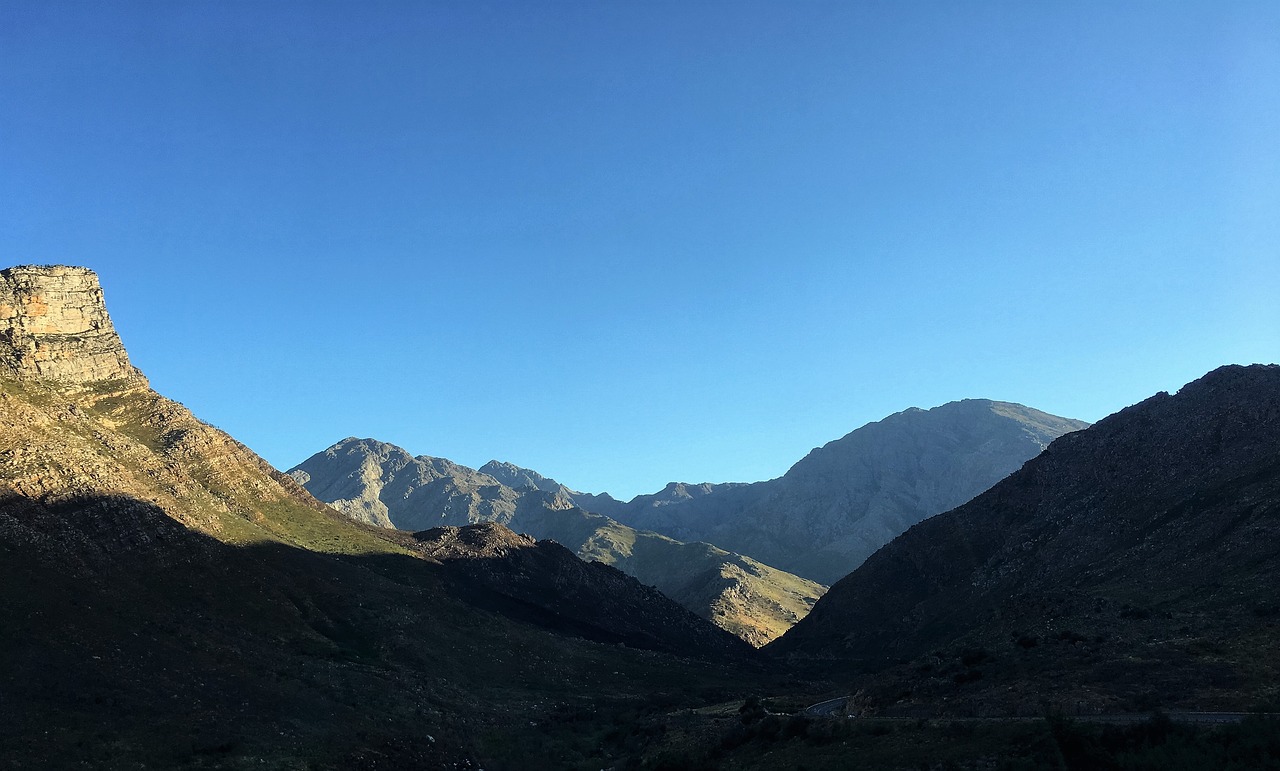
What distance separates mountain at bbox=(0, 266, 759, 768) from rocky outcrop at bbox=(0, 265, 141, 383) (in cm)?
31

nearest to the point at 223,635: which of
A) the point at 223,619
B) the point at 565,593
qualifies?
the point at 223,619

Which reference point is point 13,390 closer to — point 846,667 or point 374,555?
point 374,555

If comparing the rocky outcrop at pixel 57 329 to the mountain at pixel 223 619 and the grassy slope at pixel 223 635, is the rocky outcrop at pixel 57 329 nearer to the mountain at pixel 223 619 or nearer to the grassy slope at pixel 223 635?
the mountain at pixel 223 619

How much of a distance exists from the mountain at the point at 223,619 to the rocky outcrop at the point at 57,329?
31 centimetres

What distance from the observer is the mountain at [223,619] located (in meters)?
40.7

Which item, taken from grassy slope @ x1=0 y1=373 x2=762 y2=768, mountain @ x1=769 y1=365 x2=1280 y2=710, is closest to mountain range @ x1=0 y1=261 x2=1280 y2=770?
grassy slope @ x1=0 y1=373 x2=762 y2=768

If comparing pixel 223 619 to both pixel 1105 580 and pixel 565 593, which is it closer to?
pixel 565 593

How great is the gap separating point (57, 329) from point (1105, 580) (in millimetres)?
135653

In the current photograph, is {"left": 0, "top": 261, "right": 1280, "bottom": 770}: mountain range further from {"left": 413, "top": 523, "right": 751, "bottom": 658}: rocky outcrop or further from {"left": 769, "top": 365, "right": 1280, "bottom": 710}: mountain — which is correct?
{"left": 413, "top": 523, "right": 751, "bottom": 658}: rocky outcrop

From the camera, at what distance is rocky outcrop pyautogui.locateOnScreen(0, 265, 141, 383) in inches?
3374

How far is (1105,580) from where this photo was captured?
77.4 meters

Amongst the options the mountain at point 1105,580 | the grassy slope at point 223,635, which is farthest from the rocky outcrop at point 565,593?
the mountain at point 1105,580

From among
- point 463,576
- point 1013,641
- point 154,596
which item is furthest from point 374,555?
point 1013,641

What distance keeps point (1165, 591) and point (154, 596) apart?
88.0 meters
